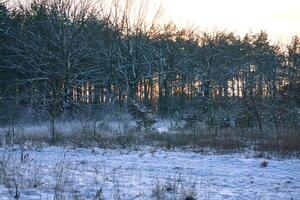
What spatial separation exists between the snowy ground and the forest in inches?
327

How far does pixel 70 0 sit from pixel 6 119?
9430 mm

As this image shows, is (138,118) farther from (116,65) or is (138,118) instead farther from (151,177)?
(116,65)

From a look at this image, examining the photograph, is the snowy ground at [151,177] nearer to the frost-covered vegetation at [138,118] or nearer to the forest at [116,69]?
the frost-covered vegetation at [138,118]

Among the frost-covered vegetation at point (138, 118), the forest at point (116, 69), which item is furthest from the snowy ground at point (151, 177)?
the forest at point (116, 69)

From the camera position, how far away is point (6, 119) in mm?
28969

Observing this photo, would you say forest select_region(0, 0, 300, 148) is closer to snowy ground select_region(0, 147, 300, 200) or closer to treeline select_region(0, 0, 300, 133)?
treeline select_region(0, 0, 300, 133)

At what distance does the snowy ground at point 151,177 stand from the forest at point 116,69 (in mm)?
8309

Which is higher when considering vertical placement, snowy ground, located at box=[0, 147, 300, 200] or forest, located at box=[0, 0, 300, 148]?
forest, located at box=[0, 0, 300, 148]

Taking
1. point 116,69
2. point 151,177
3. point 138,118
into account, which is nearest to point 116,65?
point 116,69

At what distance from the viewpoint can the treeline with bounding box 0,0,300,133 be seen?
2462 cm

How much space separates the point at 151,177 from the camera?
369 inches

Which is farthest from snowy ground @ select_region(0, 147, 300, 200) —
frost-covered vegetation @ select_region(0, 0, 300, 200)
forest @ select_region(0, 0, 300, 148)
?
forest @ select_region(0, 0, 300, 148)

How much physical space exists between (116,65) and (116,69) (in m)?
2.07

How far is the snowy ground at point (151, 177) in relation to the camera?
7.31m
